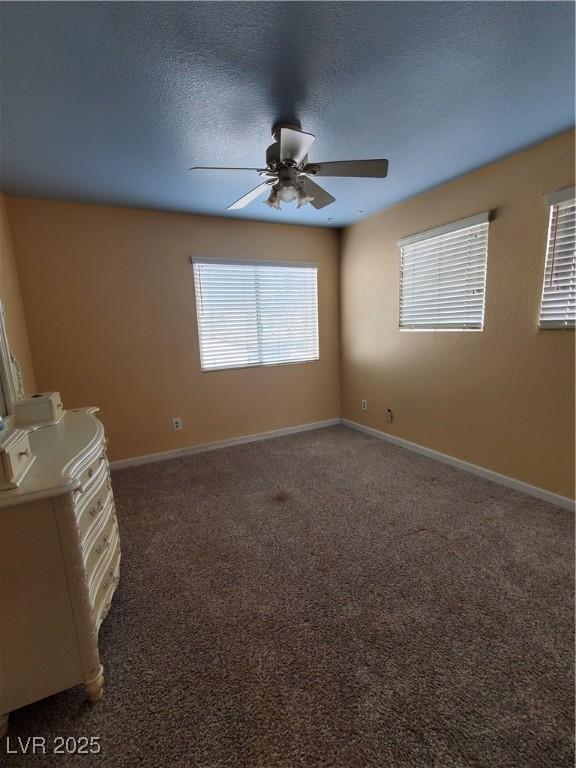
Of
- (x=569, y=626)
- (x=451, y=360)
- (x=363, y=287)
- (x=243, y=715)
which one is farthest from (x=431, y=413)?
(x=243, y=715)

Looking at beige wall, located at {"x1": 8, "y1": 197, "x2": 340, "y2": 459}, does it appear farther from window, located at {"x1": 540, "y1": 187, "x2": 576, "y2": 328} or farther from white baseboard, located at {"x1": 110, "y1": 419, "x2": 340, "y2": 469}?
window, located at {"x1": 540, "y1": 187, "x2": 576, "y2": 328}

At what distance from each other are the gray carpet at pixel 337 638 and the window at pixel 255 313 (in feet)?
5.80

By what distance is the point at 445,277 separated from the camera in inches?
116

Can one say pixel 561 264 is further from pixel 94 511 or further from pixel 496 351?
pixel 94 511

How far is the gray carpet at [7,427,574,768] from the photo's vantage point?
1.07 metres

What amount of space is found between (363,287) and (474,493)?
2449 millimetres

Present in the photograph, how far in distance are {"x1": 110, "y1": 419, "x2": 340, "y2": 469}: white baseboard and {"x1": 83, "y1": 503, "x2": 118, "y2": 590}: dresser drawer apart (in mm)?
1750

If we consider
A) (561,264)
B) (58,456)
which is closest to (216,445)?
(58,456)

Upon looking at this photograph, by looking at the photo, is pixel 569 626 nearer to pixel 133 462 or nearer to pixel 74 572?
pixel 74 572

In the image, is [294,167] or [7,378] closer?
[7,378]

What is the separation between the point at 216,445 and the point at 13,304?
2.21 metres

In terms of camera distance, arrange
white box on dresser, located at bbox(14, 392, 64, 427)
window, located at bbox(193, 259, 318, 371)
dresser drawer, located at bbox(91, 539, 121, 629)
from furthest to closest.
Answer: window, located at bbox(193, 259, 318, 371)
white box on dresser, located at bbox(14, 392, 64, 427)
dresser drawer, located at bbox(91, 539, 121, 629)

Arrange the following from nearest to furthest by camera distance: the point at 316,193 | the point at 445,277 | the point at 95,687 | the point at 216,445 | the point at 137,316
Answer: the point at 95,687 → the point at 316,193 → the point at 445,277 → the point at 137,316 → the point at 216,445

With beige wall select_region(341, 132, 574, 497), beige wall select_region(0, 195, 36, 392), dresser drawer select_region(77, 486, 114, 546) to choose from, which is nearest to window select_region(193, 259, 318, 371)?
Answer: beige wall select_region(341, 132, 574, 497)
